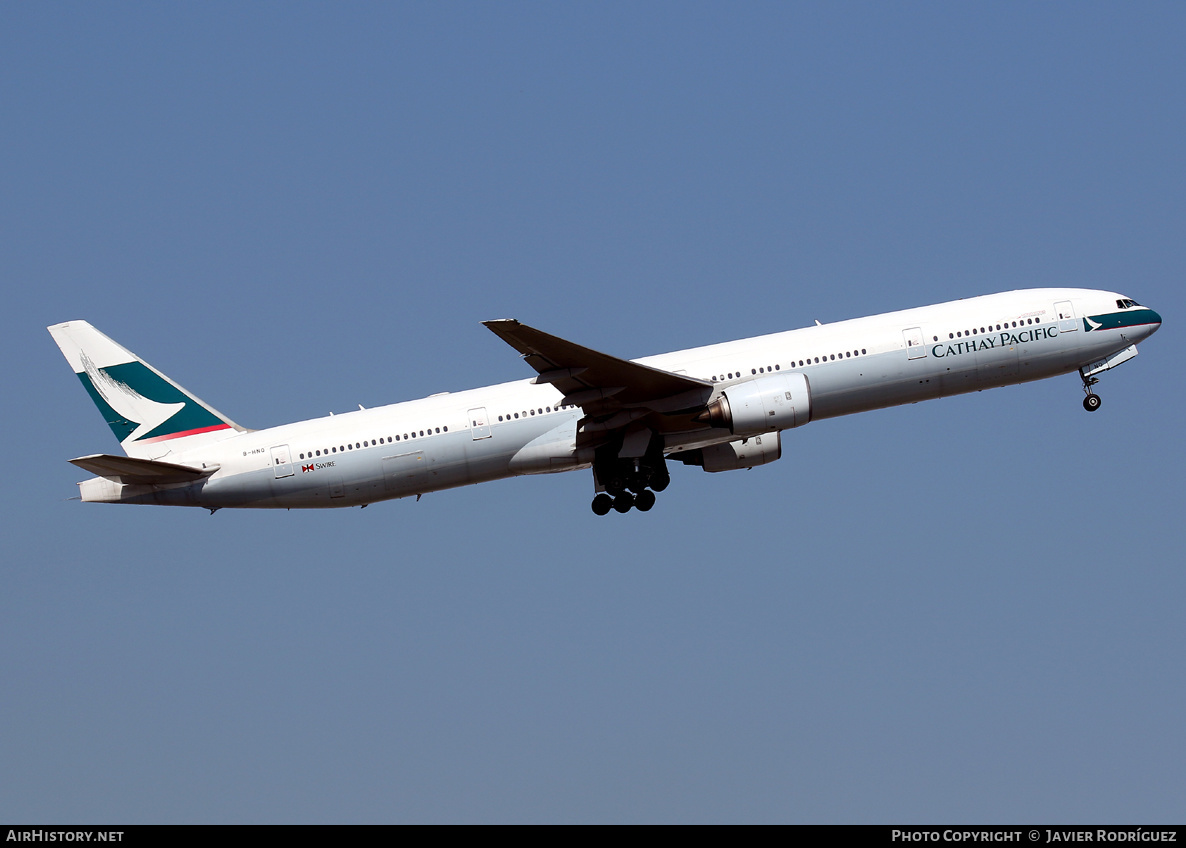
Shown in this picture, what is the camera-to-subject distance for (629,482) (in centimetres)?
4044

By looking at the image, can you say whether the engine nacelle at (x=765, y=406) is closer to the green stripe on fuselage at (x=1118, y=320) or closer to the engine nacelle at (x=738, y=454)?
the engine nacelle at (x=738, y=454)

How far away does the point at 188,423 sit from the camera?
139ft

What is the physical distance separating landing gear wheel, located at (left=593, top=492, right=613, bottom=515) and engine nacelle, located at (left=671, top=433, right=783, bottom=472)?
10.6 ft

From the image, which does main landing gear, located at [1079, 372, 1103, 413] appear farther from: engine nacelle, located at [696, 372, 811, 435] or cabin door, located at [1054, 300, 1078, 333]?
engine nacelle, located at [696, 372, 811, 435]

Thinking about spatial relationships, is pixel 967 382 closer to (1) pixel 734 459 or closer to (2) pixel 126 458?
(1) pixel 734 459

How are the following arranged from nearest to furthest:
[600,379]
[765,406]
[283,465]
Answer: [765,406] < [600,379] < [283,465]

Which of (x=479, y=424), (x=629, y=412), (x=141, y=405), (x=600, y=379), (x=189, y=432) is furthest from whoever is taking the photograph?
(x=141, y=405)

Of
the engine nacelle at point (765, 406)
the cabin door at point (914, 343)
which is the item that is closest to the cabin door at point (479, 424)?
the engine nacelle at point (765, 406)

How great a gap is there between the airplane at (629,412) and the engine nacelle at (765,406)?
102 mm

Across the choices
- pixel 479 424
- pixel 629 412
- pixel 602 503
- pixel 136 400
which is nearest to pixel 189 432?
pixel 136 400

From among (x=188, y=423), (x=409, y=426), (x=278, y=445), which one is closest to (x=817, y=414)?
(x=409, y=426)

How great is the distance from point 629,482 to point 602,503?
50.0 inches

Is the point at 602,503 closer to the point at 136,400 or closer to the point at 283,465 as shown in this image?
the point at 283,465

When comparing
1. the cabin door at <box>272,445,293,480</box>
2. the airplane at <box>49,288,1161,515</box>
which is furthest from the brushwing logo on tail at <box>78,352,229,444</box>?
the cabin door at <box>272,445,293,480</box>
